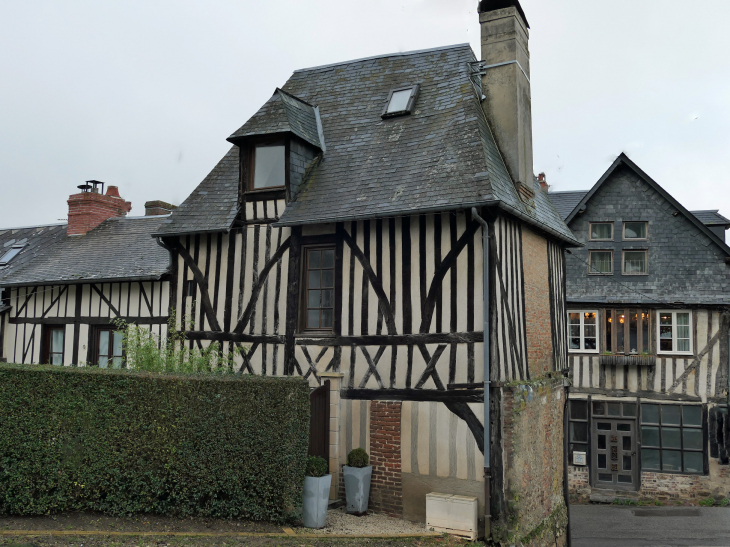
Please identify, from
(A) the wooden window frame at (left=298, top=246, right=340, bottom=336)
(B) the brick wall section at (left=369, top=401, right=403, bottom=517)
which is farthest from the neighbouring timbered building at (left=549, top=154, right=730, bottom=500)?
(B) the brick wall section at (left=369, top=401, right=403, bottom=517)

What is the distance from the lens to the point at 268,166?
33.3ft

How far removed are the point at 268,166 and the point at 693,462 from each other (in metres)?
13.1

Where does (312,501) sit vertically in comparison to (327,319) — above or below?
below

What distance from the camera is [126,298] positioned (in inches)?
460

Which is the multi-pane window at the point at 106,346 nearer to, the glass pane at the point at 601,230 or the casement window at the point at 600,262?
the casement window at the point at 600,262

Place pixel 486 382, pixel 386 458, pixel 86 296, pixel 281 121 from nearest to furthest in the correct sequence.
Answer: pixel 486 382 → pixel 386 458 → pixel 281 121 → pixel 86 296

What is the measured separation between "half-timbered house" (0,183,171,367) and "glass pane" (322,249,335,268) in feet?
9.98

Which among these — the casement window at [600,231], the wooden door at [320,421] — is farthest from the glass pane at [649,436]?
the wooden door at [320,421]

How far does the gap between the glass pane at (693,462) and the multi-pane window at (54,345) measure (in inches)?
582

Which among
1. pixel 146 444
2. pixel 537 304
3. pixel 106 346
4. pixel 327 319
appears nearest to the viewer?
pixel 146 444

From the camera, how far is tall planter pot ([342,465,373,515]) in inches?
336

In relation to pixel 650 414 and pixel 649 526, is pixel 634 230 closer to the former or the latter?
pixel 650 414

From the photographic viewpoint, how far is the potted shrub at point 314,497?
7480 mm

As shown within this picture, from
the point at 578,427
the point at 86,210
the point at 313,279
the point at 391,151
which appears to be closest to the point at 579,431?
the point at 578,427
